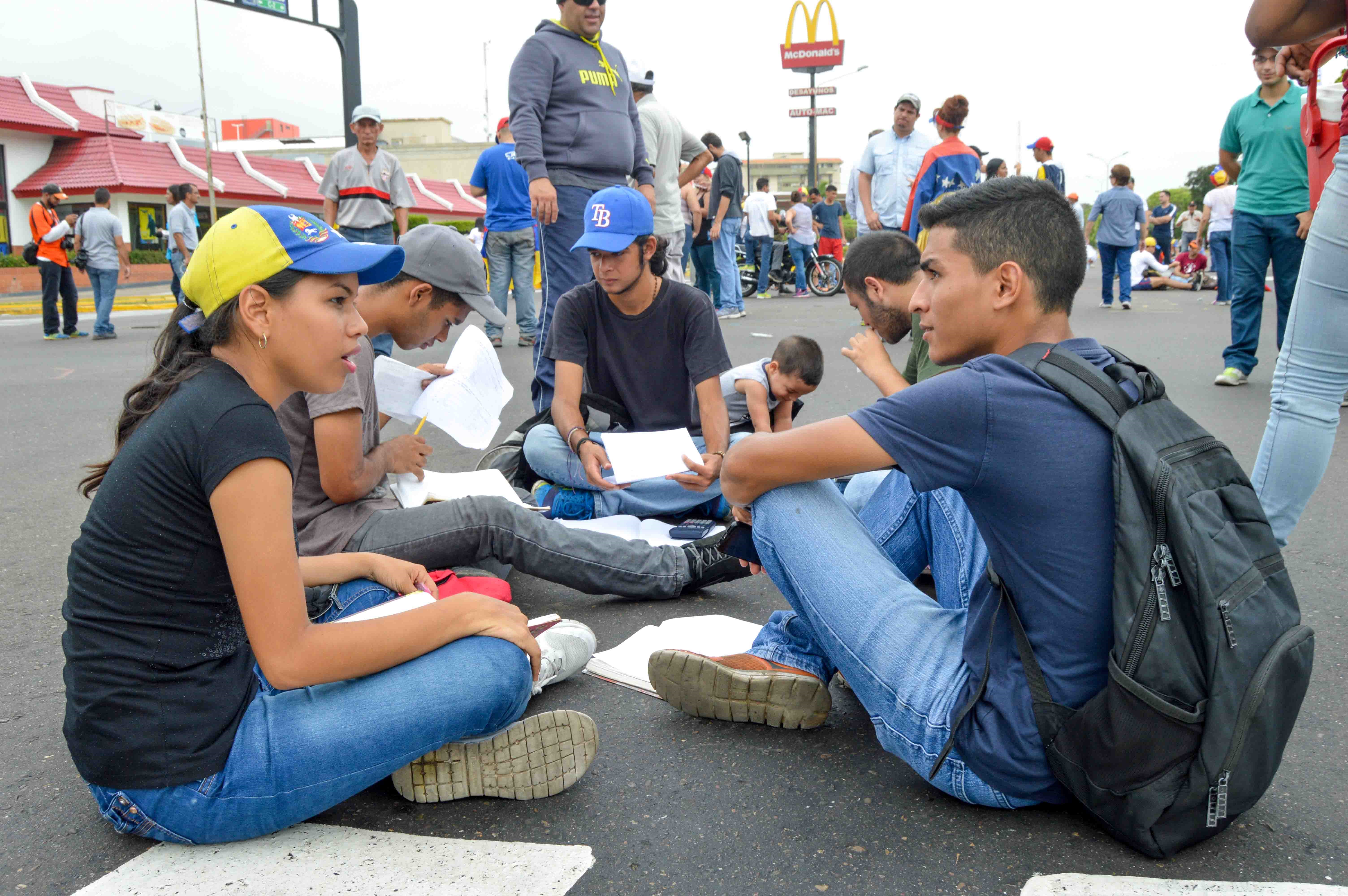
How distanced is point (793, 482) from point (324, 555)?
4.24ft

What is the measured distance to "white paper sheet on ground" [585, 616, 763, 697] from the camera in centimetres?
274

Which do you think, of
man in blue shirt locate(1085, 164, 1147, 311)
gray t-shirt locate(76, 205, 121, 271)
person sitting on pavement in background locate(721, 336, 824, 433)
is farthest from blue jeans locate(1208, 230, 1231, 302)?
gray t-shirt locate(76, 205, 121, 271)

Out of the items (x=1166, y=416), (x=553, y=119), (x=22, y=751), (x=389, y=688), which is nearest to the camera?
(x=1166, y=416)

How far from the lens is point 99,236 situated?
483 inches

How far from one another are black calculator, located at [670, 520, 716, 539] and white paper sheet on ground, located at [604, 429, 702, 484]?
299mm

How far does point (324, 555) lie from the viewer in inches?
103

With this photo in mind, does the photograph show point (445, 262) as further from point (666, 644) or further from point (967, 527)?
point (967, 527)

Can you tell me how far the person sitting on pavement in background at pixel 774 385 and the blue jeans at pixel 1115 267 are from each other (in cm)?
1056

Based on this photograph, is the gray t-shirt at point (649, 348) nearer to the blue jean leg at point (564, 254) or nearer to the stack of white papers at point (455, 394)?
the stack of white papers at point (455, 394)

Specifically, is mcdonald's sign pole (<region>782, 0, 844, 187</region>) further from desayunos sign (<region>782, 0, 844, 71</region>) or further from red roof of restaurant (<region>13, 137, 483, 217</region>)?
red roof of restaurant (<region>13, 137, 483, 217</region>)

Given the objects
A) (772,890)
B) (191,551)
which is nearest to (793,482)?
(772,890)

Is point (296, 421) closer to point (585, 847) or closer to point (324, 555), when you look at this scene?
point (324, 555)

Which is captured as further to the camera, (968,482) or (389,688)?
(389,688)

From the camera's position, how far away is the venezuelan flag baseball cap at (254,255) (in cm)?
185
